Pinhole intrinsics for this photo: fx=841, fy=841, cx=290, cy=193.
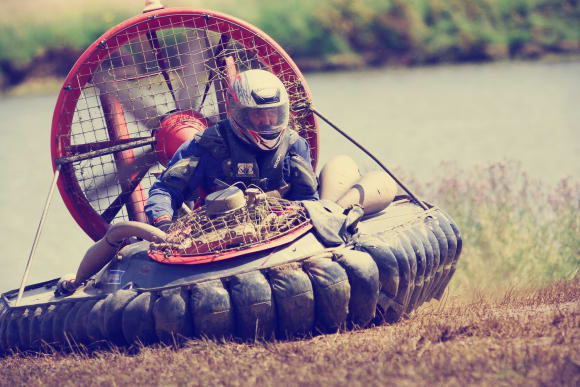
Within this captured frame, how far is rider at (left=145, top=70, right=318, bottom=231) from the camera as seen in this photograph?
15.3ft

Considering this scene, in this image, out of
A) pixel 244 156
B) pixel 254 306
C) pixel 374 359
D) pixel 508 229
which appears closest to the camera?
pixel 374 359

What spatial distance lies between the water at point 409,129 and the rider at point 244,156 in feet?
14.3

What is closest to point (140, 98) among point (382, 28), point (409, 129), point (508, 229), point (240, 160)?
point (240, 160)

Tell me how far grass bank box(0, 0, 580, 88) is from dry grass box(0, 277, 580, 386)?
14894 millimetres

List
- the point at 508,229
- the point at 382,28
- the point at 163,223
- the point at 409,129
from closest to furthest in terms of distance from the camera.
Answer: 1. the point at 163,223
2. the point at 508,229
3. the point at 409,129
4. the point at 382,28

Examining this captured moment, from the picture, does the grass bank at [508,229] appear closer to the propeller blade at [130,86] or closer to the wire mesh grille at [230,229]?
the wire mesh grille at [230,229]

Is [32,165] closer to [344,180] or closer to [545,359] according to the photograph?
[344,180]

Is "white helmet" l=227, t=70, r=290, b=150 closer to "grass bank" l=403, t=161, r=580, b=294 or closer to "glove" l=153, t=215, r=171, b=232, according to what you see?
"glove" l=153, t=215, r=171, b=232

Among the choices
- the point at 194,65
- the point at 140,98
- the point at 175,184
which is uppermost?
the point at 194,65

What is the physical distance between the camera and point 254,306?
13.4 feet

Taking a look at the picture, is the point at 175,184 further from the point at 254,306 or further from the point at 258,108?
the point at 254,306

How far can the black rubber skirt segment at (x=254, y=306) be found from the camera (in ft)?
13.5

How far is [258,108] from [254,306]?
115cm

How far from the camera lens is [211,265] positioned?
421 centimetres
